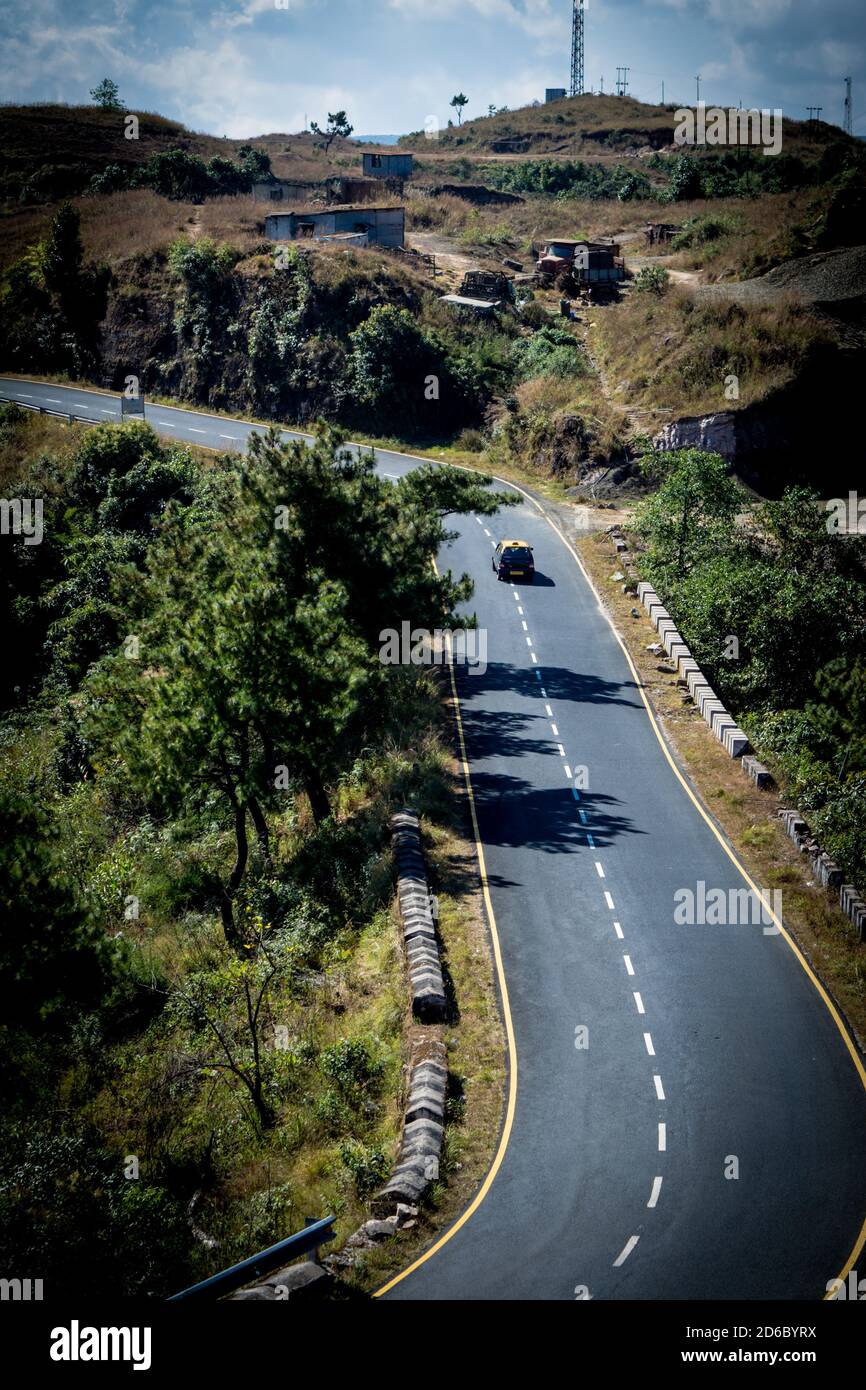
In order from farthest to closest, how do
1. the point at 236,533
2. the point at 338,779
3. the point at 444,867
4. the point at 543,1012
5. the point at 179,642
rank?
the point at 338,779
the point at 236,533
the point at 444,867
the point at 179,642
the point at 543,1012

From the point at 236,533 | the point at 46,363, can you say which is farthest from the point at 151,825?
the point at 46,363

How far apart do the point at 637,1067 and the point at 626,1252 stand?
14.8 feet

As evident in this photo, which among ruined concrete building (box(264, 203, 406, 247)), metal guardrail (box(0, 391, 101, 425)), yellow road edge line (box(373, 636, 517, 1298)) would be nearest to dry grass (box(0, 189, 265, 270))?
ruined concrete building (box(264, 203, 406, 247))

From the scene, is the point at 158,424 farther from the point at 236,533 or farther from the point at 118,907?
the point at 118,907

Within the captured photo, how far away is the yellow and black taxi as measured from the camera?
4544 centimetres

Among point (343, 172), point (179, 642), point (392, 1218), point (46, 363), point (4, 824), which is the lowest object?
point (392, 1218)

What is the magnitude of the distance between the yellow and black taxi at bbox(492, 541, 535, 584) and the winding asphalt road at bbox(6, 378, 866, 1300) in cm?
1259

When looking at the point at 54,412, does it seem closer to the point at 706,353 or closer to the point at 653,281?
the point at 706,353

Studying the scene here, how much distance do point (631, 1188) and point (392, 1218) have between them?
3933 mm

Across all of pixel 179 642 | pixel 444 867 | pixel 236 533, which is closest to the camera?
pixel 179 642

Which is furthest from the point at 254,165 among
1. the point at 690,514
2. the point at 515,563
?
the point at 690,514

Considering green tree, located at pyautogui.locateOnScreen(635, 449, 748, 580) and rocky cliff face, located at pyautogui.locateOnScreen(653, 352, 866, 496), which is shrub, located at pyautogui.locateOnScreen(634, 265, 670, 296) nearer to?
rocky cliff face, located at pyautogui.locateOnScreen(653, 352, 866, 496)

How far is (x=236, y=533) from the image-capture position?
95.7 feet

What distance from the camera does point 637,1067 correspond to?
19766 mm
